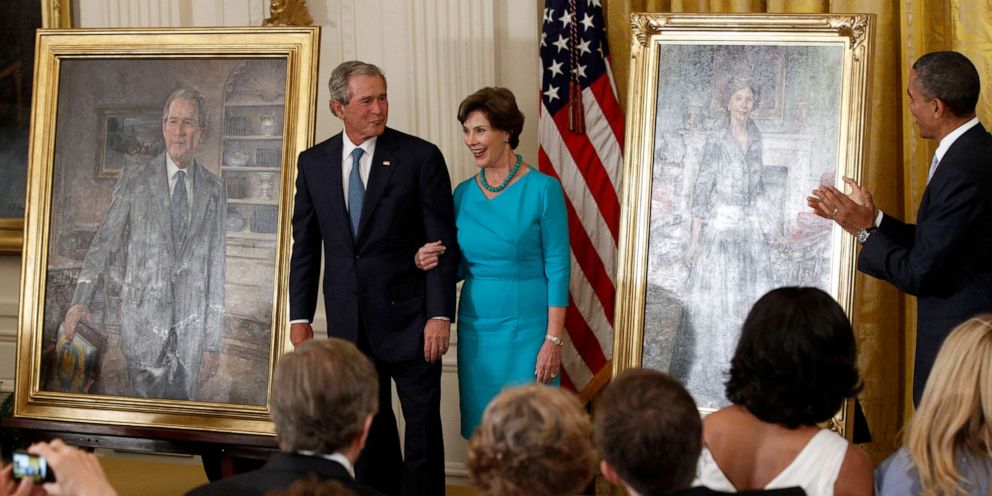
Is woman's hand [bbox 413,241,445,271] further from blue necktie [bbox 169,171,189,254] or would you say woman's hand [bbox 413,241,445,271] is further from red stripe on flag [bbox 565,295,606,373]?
red stripe on flag [bbox 565,295,606,373]

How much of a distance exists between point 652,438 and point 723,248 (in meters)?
2.39

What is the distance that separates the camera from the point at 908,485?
2547 millimetres

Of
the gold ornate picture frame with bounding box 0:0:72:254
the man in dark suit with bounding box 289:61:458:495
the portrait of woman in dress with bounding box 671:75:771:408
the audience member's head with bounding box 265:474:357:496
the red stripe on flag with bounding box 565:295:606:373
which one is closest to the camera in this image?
the audience member's head with bounding box 265:474:357:496

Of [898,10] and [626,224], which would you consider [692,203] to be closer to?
[626,224]

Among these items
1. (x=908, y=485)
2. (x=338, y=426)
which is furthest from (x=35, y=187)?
(x=908, y=485)

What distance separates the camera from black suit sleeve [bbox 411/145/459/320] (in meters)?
4.53

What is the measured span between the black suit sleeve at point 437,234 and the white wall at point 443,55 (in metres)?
1.13

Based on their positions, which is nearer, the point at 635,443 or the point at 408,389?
the point at 635,443

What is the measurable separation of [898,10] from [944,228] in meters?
1.79

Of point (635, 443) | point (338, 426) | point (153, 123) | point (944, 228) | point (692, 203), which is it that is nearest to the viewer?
point (635, 443)

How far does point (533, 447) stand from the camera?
6.97ft

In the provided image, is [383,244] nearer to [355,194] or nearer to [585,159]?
[355,194]

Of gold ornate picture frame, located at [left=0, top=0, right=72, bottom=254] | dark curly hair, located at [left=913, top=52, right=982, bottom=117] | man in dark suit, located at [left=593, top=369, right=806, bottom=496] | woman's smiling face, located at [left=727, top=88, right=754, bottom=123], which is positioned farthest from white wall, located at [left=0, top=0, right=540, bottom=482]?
man in dark suit, located at [left=593, top=369, right=806, bottom=496]

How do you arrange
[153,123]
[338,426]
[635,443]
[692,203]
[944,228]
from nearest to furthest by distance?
[635,443] < [338,426] < [944,228] < [692,203] < [153,123]
